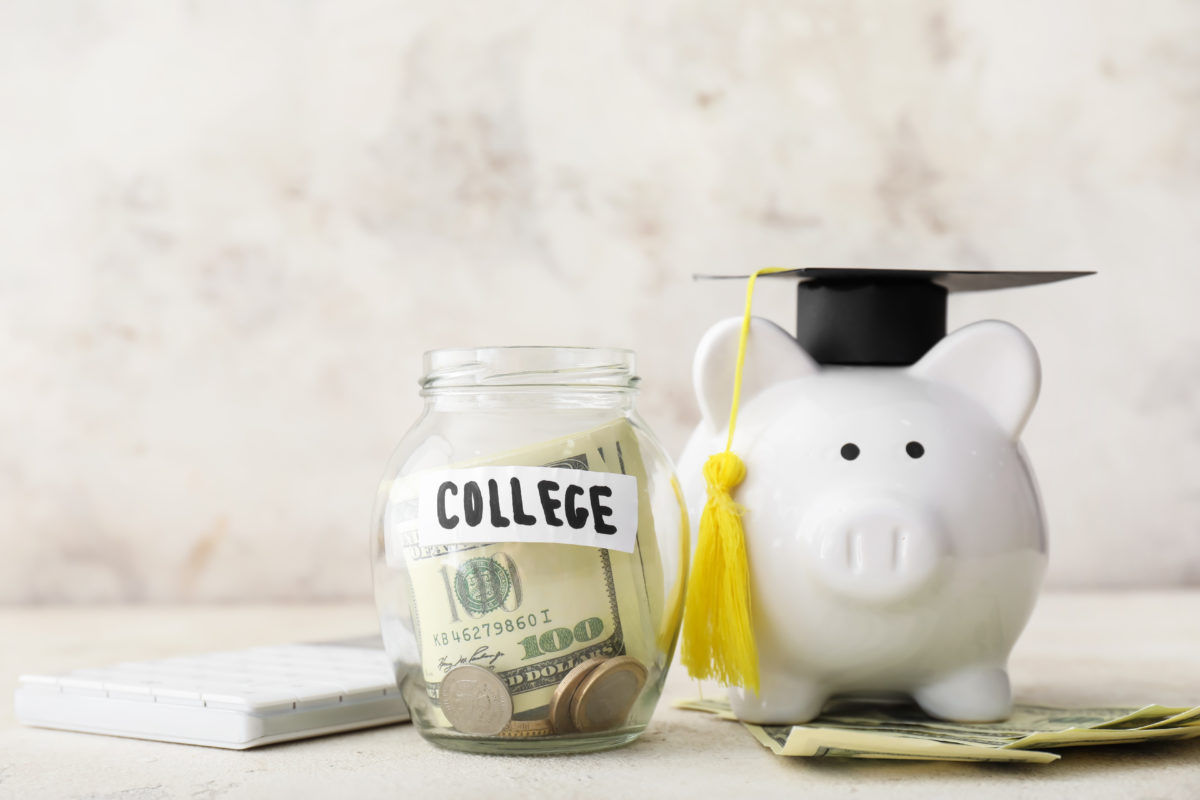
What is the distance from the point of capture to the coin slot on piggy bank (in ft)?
2.72

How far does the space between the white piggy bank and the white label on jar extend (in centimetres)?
14

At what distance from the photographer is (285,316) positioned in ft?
6.36

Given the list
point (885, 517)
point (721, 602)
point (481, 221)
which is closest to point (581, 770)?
point (721, 602)

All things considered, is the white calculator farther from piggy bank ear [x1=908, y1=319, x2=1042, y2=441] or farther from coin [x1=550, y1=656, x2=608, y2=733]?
piggy bank ear [x1=908, y1=319, x2=1042, y2=441]

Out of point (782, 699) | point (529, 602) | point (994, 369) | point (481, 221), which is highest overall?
point (481, 221)

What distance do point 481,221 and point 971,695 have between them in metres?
1.27

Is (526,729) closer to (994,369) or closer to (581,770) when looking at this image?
(581,770)

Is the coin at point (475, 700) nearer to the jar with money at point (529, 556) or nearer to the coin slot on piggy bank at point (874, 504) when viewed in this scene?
the jar with money at point (529, 556)

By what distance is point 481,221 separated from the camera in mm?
1939

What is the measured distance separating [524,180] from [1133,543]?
1.19 meters

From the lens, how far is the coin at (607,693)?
75 cm

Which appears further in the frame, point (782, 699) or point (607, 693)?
point (782, 699)

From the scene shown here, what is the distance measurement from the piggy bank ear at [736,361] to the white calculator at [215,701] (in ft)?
1.10

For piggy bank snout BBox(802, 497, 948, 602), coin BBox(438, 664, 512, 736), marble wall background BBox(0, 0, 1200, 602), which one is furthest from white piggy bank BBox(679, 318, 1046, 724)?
marble wall background BBox(0, 0, 1200, 602)
